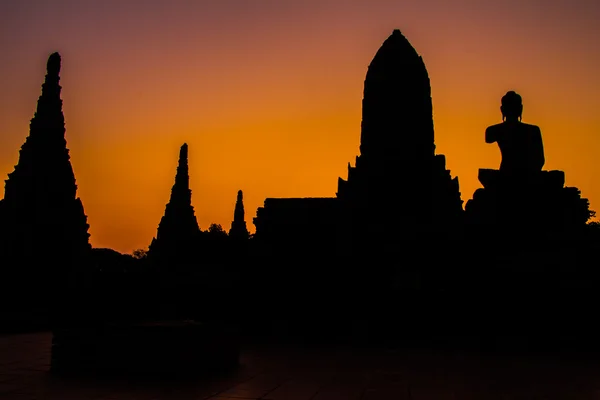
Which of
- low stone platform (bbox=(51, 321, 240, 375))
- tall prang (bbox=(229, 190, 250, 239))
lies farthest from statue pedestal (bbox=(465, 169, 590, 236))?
tall prang (bbox=(229, 190, 250, 239))

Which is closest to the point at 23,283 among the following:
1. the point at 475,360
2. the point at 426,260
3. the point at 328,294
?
the point at 328,294

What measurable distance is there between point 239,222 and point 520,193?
4357 centimetres

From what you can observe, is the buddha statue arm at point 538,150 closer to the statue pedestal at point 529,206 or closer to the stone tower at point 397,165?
the statue pedestal at point 529,206

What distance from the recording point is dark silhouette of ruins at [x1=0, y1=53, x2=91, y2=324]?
64.2 feet

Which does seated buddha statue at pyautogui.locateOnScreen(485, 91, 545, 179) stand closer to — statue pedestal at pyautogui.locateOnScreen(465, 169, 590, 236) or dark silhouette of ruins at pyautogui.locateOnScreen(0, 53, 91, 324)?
statue pedestal at pyautogui.locateOnScreen(465, 169, 590, 236)

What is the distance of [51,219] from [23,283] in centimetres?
255

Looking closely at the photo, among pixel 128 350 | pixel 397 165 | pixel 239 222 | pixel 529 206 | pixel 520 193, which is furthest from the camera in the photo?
pixel 239 222

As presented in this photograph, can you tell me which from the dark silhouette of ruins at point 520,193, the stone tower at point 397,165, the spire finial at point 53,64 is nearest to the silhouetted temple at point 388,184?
the stone tower at point 397,165

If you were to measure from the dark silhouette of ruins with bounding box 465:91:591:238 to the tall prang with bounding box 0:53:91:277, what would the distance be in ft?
47.5

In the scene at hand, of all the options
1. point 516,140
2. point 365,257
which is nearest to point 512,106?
point 516,140

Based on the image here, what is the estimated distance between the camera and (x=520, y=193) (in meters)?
16.0

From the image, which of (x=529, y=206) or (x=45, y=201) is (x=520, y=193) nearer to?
(x=529, y=206)

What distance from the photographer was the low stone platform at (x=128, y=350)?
843 cm

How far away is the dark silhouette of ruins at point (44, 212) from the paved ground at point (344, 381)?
9.59 m
